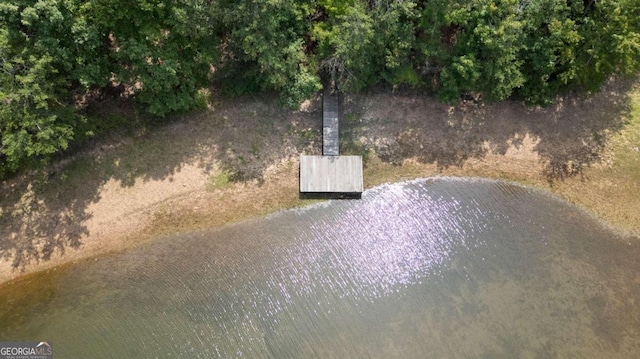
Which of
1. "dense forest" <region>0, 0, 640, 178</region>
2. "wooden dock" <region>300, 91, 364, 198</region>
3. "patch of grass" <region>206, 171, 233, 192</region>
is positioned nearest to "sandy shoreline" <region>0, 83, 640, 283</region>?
"patch of grass" <region>206, 171, 233, 192</region>

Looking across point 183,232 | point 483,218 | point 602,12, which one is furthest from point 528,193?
point 183,232

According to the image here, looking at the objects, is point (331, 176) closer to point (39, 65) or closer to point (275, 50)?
point (275, 50)

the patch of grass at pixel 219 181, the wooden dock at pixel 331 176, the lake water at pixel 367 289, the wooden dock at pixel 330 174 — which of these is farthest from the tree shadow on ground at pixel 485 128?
the patch of grass at pixel 219 181

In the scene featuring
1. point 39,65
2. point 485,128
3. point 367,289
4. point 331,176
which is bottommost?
point 367,289

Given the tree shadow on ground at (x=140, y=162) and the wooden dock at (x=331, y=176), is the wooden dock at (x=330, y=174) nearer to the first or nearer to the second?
the wooden dock at (x=331, y=176)

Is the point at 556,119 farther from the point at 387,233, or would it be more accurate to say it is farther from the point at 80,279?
the point at 80,279

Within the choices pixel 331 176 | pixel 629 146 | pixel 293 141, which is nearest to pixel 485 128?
pixel 629 146

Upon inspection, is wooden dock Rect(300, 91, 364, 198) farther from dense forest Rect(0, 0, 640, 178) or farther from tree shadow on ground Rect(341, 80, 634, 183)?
dense forest Rect(0, 0, 640, 178)
